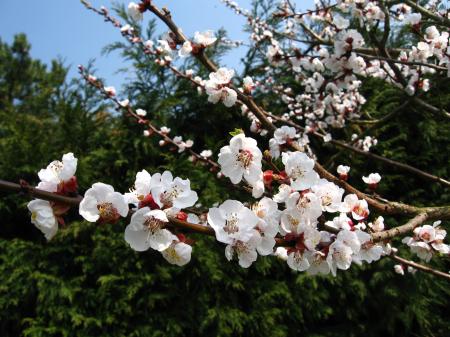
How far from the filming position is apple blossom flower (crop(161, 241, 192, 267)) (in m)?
0.83

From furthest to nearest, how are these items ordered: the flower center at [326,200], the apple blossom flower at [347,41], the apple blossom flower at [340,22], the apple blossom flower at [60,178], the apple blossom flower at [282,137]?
1. the apple blossom flower at [340,22]
2. the apple blossom flower at [347,41]
3. the apple blossom flower at [282,137]
4. the flower center at [326,200]
5. the apple blossom flower at [60,178]

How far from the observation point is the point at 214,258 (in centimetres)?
290

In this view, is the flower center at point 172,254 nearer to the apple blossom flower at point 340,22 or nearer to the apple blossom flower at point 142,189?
the apple blossom flower at point 142,189

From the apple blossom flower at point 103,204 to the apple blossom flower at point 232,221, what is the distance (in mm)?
197

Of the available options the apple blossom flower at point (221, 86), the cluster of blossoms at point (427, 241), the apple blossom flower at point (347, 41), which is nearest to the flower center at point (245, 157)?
the apple blossom flower at point (221, 86)

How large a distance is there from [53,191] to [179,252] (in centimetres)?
30

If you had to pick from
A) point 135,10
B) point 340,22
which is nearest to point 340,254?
point 135,10

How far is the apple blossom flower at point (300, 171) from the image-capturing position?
91cm

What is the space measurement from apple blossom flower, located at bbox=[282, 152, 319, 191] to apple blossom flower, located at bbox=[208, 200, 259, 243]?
0.15m

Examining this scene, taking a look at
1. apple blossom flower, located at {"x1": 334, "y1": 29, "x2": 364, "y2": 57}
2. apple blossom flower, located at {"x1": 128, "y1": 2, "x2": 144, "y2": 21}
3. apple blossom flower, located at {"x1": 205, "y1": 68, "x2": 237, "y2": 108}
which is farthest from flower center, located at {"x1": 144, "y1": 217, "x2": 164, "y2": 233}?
apple blossom flower, located at {"x1": 334, "y1": 29, "x2": 364, "y2": 57}

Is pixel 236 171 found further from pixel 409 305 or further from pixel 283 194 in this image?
pixel 409 305

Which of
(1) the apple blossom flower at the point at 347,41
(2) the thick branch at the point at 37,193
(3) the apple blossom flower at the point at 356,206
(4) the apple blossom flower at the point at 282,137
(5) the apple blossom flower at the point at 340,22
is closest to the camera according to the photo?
(2) the thick branch at the point at 37,193

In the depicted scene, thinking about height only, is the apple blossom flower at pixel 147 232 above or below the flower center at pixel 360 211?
below

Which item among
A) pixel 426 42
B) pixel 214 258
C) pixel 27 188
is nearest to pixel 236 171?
pixel 27 188
